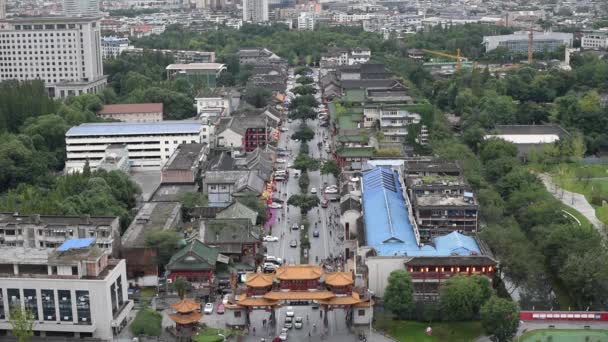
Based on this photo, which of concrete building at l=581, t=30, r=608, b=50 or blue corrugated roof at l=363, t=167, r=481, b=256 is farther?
concrete building at l=581, t=30, r=608, b=50

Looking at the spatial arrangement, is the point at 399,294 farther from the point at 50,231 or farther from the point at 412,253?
the point at 50,231

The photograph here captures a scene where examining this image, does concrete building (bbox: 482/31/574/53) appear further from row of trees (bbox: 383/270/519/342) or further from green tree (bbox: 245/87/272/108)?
row of trees (bbox: 383/270/519/342)

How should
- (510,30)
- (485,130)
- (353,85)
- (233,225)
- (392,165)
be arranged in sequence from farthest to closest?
(510,30), (353,85), (485,130), (392,165), (233,225)

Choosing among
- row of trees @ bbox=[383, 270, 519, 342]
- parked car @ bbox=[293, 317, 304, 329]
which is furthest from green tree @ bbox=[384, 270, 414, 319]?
parked car @ bbox=[293, 317, 304, 329]

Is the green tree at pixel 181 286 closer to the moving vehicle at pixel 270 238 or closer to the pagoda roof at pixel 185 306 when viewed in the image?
the pagoda roof at pixel 185 306

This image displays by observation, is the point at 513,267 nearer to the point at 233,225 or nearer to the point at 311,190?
the point at 233,225

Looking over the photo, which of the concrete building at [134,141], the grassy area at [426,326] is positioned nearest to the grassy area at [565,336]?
the grassy area at [426,326]

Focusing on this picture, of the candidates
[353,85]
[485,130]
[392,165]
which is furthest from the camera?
[353,85]

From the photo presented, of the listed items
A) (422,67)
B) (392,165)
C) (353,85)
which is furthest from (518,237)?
(422,67)
